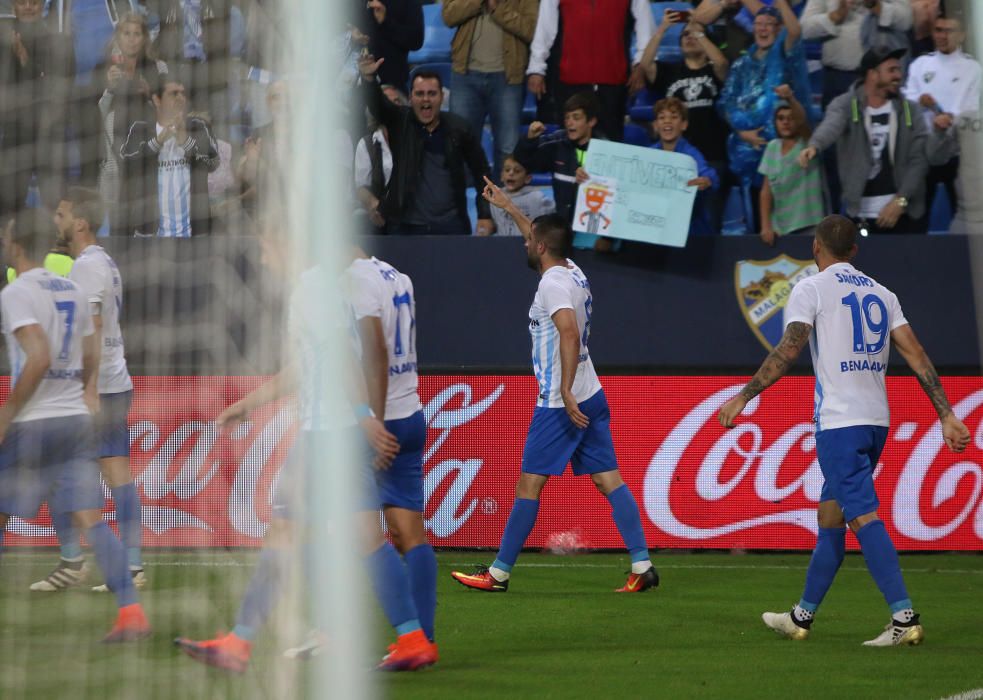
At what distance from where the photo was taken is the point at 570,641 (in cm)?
666

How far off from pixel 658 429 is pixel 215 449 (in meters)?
3.04

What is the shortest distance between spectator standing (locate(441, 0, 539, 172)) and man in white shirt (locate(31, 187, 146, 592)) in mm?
4273

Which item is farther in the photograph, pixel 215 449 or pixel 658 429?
pixel 658 429

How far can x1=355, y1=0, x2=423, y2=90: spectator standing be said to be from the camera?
11094mm

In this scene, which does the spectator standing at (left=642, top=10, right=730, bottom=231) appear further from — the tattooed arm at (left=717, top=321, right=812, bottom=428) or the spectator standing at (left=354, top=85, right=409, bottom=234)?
the tattooed arm at (left=717, top=321, right=812, bottom=428)

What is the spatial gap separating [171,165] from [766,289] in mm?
5359

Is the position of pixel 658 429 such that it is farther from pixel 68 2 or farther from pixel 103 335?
pixel 68 2

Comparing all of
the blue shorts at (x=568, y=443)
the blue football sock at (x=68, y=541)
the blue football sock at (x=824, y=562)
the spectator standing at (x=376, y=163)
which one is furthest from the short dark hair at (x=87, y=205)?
the blue football sock at (x=824, y=562)

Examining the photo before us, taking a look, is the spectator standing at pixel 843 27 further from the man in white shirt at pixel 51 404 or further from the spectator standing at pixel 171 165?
the man in white shirt at pixel 51 404

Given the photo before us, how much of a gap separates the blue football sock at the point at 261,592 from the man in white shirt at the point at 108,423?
2163 millimetres

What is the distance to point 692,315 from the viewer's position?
35.3 feet

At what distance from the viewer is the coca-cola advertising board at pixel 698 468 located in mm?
9820

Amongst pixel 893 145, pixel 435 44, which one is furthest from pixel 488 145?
pixel 893 145

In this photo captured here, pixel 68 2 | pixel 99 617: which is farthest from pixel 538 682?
pixel 68 2
